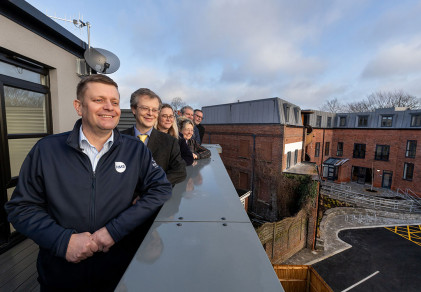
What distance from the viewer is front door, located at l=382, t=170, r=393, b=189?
2084cm

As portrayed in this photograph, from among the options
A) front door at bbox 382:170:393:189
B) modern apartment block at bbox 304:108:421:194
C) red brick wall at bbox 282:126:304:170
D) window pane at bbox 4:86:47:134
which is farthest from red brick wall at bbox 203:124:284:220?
front door at bbox 382:170:393:189

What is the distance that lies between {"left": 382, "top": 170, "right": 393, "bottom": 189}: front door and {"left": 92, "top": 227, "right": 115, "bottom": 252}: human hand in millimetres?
28298

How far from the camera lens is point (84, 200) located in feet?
4.08

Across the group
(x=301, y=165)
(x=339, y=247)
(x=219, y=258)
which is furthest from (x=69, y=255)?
(x=301, y=165)

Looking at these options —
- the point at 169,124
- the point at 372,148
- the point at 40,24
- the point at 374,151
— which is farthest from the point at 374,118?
the point at 40,24

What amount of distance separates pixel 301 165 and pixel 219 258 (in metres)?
18.2

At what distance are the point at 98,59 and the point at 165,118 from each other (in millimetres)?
2422

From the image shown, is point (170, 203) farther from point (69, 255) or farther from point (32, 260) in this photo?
point (32, 260)

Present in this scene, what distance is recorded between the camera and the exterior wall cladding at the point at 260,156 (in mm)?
14758

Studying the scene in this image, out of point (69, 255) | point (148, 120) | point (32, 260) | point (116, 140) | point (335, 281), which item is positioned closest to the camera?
point (69, 255)

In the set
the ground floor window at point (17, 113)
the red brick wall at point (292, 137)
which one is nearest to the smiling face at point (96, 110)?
the ground floor window at point (17, 113)

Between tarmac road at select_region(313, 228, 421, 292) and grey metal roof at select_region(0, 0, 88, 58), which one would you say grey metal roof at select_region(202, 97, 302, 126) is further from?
grey metal roof at select_region(0, 0, 88, 58)

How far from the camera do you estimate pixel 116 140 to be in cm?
145

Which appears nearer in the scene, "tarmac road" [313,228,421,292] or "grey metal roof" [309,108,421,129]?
"tarmac road" [313,228,421,292]
